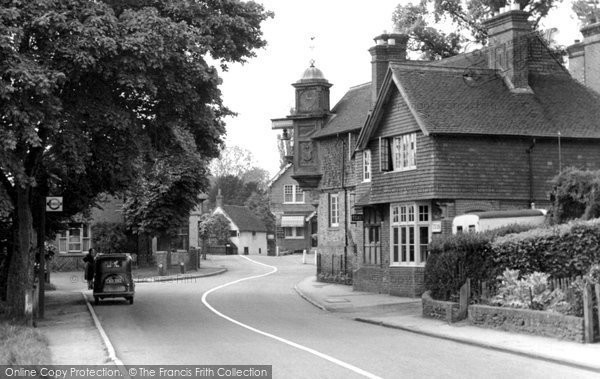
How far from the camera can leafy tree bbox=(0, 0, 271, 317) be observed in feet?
61.7

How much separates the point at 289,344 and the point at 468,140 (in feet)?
48.6

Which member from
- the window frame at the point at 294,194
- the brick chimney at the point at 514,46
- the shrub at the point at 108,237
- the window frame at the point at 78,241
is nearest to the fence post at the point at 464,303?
the brick chimney at the point at 514,46

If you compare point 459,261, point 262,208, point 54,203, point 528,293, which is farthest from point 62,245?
point 262,208

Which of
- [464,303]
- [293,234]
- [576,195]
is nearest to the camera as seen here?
[464,303]

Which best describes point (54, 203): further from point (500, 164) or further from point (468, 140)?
point (500, 164)

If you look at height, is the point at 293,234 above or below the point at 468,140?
below

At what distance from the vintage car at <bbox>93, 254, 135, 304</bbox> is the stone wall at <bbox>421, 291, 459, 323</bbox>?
11.5 metres

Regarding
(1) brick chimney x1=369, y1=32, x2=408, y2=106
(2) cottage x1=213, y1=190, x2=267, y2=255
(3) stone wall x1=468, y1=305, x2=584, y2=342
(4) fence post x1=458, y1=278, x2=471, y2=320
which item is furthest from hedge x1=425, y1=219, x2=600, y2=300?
(2) cottage x1=213, y1=190, x2=267, y2=255

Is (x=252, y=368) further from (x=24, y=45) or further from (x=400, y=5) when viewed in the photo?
→ (x=400, y=5)

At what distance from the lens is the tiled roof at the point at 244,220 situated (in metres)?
92.8

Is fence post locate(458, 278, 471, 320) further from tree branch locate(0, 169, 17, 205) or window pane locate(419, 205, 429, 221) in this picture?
tree branch locate(0, 169, 17, 205)

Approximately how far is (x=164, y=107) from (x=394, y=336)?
8728mm

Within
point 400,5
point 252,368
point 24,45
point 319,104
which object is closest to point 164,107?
point 24,45

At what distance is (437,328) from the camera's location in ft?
66.8
